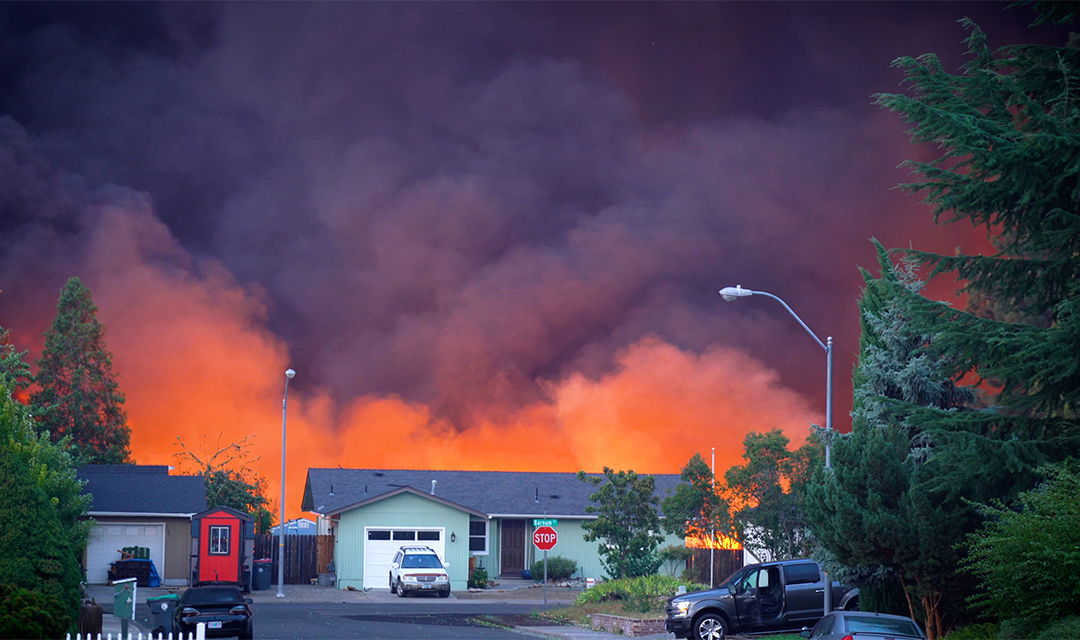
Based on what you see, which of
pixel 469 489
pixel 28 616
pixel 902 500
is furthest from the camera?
pixel 469 489

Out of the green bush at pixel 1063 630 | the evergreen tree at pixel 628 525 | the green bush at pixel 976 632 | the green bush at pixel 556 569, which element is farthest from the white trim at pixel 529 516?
the green bush at pixel 1063 630

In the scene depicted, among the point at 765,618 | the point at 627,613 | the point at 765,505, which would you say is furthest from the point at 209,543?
the point at 765,618

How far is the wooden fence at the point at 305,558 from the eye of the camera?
1821 inches

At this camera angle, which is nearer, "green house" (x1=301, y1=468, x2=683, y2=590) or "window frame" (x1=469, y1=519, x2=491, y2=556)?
"green house" (x1=301, y1=468, x2=683, y2=590)

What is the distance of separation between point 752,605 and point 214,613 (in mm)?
11623

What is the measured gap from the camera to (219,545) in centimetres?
3991

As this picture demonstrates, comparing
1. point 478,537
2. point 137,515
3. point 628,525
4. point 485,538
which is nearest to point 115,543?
point 137,515

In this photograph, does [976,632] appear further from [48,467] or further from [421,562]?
[421,562]

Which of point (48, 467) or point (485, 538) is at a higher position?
point (48, 467)

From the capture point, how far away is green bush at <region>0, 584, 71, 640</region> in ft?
44.3

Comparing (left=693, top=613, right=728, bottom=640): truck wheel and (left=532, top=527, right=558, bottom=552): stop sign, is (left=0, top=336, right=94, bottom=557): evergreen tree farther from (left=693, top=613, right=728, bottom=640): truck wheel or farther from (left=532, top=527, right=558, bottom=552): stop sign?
(left=693, top=613, right=728, bottom=640): truck wheel

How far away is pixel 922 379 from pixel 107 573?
32.2m

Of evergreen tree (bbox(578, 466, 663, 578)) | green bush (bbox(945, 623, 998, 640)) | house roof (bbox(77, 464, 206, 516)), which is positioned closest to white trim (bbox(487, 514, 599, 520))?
evergreen tree (bbox(578, 466, 663, 578))

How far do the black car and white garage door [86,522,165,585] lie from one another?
69.8 ft
